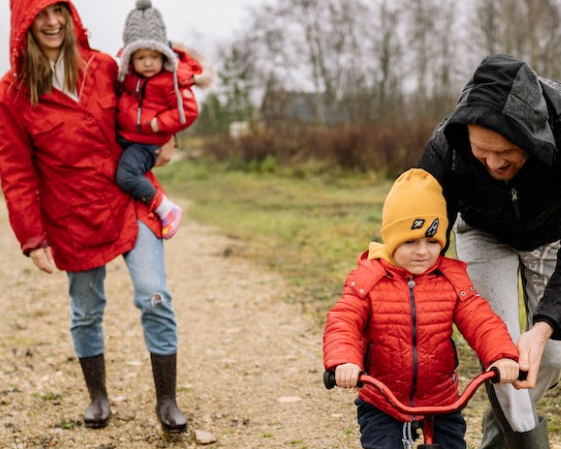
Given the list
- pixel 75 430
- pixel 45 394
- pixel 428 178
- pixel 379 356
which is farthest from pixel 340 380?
pixel 45 394

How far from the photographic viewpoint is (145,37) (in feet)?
12.8

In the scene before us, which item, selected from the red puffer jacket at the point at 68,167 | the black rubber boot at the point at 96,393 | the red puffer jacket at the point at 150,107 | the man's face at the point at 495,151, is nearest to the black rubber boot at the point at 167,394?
the black rubber boot at the point at 96,393

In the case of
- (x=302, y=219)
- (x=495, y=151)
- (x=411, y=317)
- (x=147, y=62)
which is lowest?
(x=302, y=219)

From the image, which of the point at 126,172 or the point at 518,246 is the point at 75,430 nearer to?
the point at 126,172

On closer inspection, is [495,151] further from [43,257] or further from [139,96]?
[43,257]

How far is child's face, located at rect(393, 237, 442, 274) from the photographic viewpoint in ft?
9.39

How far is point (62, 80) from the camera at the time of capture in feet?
12.5

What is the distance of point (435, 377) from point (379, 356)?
228 mm

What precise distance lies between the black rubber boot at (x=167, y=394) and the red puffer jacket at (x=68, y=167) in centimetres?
62

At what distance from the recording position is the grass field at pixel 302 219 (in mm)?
7531

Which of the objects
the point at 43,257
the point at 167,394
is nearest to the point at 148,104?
the point at 43,257

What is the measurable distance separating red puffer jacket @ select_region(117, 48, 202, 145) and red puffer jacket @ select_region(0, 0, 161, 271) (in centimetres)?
7

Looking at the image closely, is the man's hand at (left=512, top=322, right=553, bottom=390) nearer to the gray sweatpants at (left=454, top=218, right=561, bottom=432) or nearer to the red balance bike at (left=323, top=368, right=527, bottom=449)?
the red balance bike at (left=323, top=368, right=527, bottom=449)

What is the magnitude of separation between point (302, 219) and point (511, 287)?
29.3 ft
